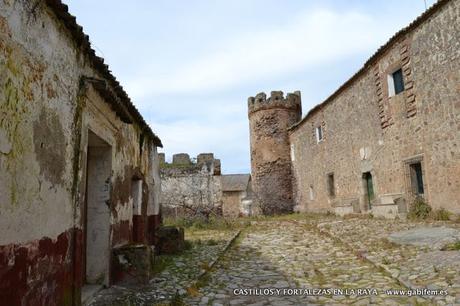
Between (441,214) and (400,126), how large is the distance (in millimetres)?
3466

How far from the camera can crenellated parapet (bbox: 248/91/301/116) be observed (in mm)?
23484

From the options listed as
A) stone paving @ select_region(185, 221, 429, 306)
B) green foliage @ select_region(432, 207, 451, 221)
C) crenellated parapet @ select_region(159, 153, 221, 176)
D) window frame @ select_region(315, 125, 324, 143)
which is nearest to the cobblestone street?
stone paving @ select_region(185, 221, 429, 306)

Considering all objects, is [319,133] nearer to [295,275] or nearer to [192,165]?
[192,165]

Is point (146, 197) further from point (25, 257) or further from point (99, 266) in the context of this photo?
point (25, 257)

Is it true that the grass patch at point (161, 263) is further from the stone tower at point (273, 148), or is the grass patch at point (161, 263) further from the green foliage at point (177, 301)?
the stone tower at point (273, 148)

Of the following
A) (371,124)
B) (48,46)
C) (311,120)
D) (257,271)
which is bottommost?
(257,271)

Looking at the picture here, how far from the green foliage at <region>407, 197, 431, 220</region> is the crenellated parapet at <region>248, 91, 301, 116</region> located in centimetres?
1272

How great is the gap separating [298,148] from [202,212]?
7632 mm

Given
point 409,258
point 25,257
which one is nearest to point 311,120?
point 409,258

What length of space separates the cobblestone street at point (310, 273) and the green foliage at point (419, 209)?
257 cm

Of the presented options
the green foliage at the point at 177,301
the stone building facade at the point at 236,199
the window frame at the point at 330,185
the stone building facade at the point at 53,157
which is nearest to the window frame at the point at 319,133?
the window frame at the point at 330,185

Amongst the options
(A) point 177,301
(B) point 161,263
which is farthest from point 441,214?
(A) point 177,301

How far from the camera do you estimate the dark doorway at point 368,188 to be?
49.8 ft

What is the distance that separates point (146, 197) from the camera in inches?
348
